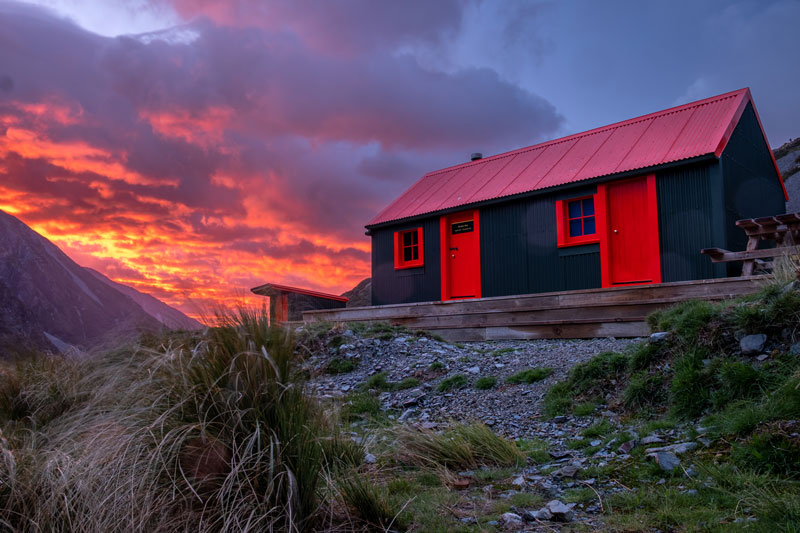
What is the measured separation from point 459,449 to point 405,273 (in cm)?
1016

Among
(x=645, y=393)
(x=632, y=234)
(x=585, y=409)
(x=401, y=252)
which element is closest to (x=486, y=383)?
(x=585, y=409)

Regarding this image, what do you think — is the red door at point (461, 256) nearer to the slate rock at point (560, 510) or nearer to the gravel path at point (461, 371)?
the gravel path at point (461, 371)

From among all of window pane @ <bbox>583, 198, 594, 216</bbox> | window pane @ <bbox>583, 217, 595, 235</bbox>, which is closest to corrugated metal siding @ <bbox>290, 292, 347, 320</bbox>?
window pane @ <bbox>583, 217, 595, 235</bbox>

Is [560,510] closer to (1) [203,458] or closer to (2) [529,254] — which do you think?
(1) [203,458]

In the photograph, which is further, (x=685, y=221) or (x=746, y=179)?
(x=746, y=179)

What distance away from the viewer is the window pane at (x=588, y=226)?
10773 mm

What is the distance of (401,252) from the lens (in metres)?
14.1

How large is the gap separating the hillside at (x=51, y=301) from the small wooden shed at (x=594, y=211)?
284 inches

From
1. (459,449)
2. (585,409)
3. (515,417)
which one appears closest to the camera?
(459,449)

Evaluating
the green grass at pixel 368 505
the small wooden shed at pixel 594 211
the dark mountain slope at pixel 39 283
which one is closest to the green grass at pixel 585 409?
the green grass at pixel 368 505

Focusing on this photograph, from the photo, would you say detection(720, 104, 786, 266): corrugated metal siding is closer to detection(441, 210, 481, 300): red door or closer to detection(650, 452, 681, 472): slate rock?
detection(441, 210, 481, 300): red door

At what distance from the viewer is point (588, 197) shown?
10.8 metres

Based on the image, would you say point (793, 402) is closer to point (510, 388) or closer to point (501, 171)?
point (510, 388)

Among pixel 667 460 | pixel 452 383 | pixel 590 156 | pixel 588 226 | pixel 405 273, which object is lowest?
pixel 667 460
